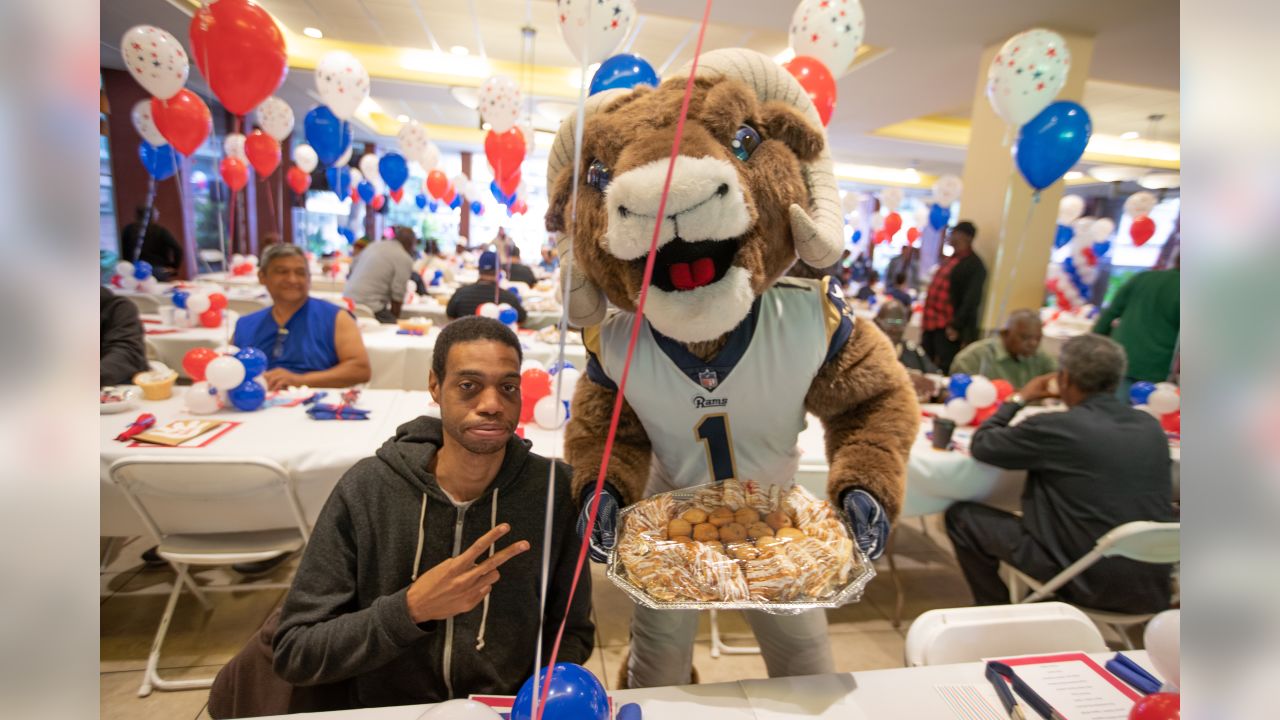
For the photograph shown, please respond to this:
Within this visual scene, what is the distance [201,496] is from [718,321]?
1.70 m

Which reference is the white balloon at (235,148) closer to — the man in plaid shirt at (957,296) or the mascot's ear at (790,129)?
the man in plaid shirt at (957,296)

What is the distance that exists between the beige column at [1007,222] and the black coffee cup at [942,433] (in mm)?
3209

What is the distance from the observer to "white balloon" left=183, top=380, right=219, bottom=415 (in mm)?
2197

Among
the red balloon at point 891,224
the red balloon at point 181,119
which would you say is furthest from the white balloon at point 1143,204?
the red balloon at point 181,119

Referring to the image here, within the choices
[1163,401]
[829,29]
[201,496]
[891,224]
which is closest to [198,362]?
[201,496]

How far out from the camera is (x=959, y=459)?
A: 2334 mm

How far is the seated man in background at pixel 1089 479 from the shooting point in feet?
6.44

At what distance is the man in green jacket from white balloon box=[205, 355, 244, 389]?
16.3ft

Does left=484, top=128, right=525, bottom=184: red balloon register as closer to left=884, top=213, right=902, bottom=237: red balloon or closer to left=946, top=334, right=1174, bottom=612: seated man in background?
left=946, top=334, right=1174, bottom=612: seated man in background

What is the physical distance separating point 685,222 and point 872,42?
17.6ft

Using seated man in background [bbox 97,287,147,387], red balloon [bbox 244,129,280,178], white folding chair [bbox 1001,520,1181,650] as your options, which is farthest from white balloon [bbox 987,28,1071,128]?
red balloon [bbox 244,129,280,178]

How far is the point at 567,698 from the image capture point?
0.77m
